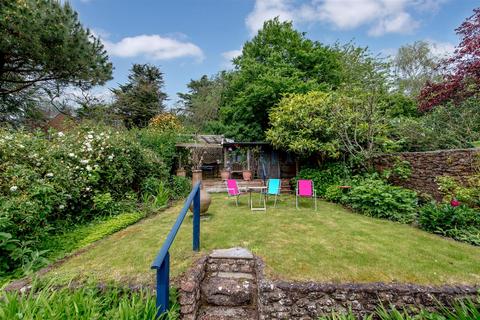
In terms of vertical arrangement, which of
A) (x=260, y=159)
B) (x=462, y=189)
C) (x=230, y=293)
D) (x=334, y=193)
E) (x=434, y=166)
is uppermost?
(x=260, y=159)

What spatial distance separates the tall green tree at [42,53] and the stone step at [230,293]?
9.65 meters

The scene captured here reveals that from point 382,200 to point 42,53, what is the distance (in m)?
12.2

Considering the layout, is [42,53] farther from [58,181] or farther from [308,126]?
[308,126]

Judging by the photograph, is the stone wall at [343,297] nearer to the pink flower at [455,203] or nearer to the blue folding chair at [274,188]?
the pink flower at [455,203]

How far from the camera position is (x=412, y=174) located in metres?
6.51

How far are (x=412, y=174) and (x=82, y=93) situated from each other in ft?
48.4

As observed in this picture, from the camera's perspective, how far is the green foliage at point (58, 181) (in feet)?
11.7

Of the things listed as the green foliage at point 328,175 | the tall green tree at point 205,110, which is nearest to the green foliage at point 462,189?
the green foliage at point 328,175

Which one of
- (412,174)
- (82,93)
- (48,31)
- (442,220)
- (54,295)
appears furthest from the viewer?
(82,93)

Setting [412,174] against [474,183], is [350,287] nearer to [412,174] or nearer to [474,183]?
[474,183]

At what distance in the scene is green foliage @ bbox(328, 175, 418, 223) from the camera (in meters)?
5.68

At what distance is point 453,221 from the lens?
4656 mm

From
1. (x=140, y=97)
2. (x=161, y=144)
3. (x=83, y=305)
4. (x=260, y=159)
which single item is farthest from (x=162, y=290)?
(x=140, y=97)

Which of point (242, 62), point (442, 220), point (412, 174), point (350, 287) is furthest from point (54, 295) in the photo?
point (242, 62)
